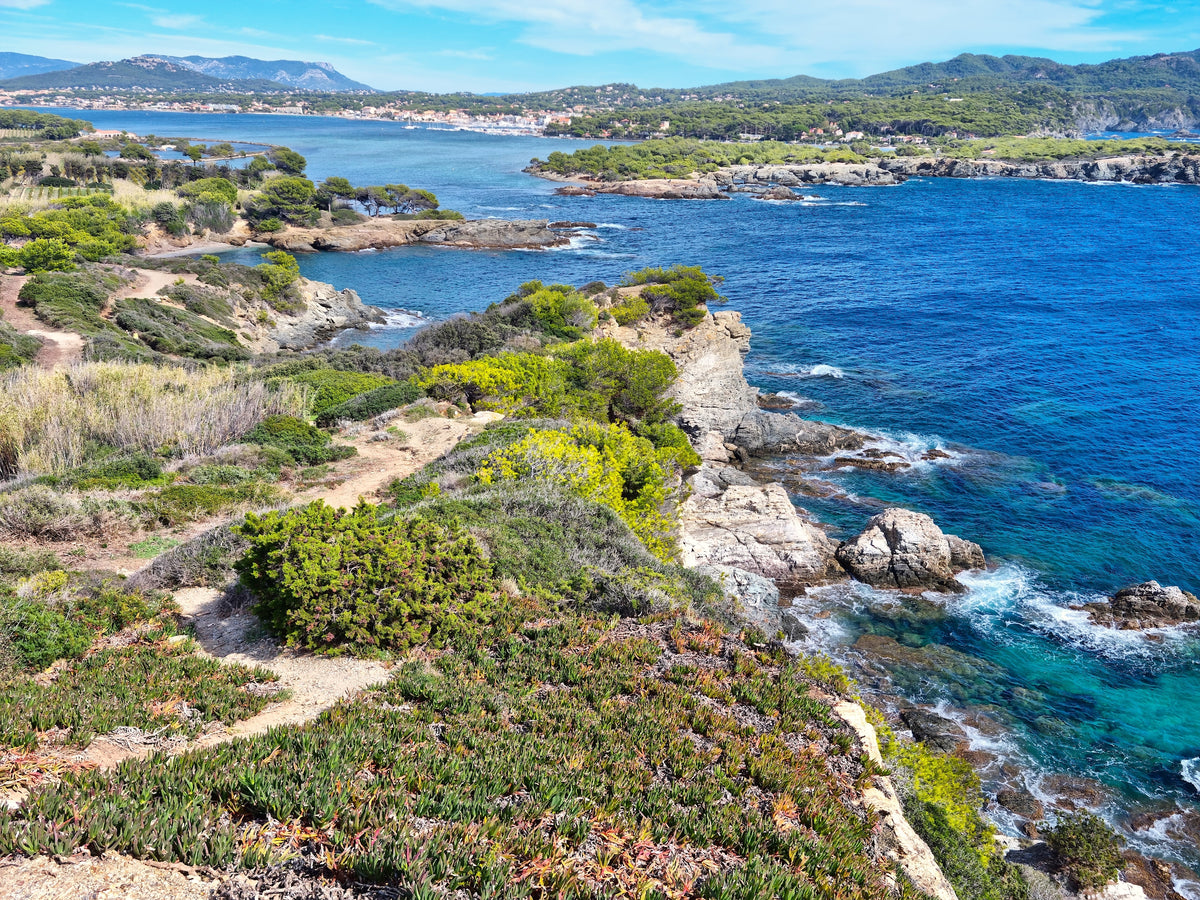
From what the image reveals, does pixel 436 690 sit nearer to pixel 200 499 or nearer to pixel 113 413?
pixel 200 499

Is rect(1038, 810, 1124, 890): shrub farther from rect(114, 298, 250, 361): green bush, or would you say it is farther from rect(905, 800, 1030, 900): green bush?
rect(114, 298, 250, 361): green bush

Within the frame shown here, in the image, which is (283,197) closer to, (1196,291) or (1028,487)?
(1028,487)

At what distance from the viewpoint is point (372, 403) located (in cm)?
2692

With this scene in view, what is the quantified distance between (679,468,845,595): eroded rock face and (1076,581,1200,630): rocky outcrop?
8.28 metres

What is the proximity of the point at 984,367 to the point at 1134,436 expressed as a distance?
34.8 feet

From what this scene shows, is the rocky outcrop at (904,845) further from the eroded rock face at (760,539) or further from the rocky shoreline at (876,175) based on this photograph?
the rocky shoreline at (876,175)

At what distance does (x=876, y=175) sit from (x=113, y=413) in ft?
477

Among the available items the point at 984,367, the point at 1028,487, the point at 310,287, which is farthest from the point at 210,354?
the point at 984,367

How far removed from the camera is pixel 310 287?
56.3 metres

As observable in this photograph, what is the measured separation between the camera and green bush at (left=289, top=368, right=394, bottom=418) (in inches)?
1090

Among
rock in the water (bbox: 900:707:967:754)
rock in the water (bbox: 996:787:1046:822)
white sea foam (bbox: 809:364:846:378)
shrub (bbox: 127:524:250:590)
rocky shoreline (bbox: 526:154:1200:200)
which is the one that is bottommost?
rock in the water (bbox: 996:787:1046:822)

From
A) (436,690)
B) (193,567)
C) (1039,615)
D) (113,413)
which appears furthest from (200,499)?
(1039,615)

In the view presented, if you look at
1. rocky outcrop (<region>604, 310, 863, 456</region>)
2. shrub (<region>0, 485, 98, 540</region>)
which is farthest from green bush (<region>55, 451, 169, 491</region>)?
rocky outcrop (<region>604, 310, 863, 456</region>)

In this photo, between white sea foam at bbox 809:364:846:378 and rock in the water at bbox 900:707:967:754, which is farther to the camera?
white sea foam at bbox 809:364:846:378
